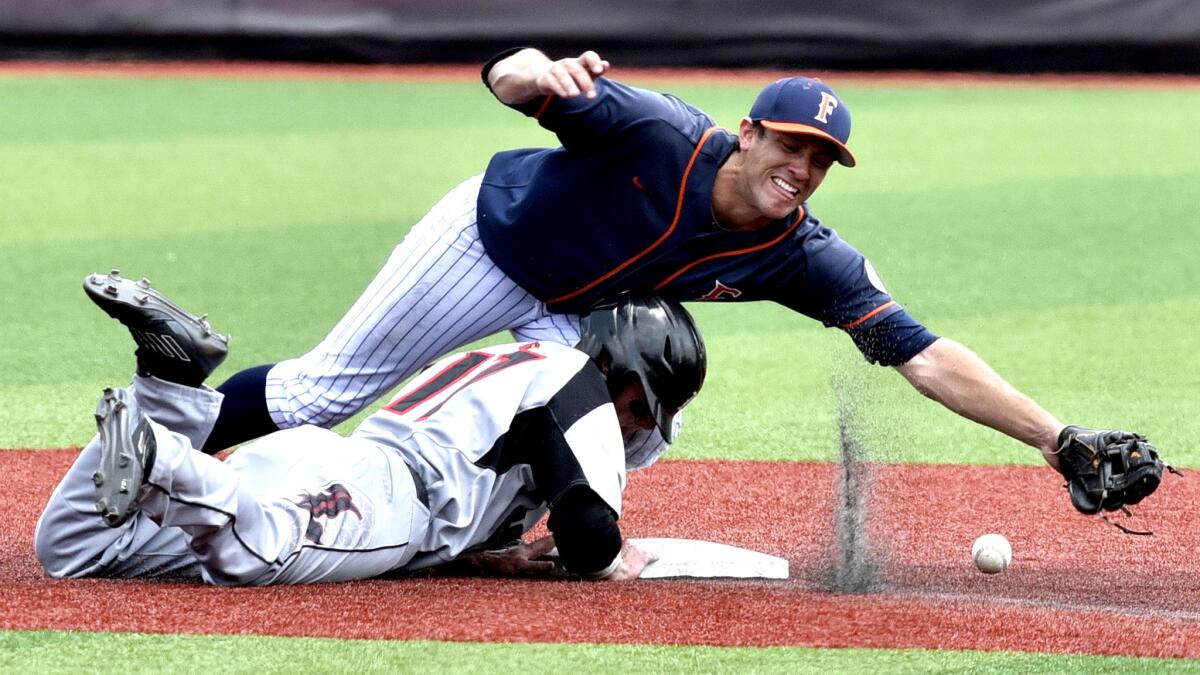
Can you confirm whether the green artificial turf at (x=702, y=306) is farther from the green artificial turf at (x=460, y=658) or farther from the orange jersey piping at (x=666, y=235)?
the orange jersey piping at (x=666, y=235)

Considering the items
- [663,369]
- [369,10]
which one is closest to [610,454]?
[663,369]

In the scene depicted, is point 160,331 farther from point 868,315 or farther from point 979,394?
point 979,394

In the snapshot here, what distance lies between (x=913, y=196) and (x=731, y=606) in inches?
312

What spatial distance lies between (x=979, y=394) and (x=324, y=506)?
176cm

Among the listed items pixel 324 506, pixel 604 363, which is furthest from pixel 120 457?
pixel 604 363

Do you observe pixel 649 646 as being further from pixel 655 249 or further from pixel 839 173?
pixel 839 173

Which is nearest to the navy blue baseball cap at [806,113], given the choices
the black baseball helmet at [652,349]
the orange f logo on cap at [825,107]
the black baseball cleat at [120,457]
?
the orange f logo on cap at [825,107]

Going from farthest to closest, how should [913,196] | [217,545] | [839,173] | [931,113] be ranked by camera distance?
[931,113] → [839,173] → [913,196] → [217,545]

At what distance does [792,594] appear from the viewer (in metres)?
4.19

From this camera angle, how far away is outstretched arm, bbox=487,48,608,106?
14.3 feet

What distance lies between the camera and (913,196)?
11.6 m

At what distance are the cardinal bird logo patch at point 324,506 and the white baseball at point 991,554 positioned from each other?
→ 1571mm

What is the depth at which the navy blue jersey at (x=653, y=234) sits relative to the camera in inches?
185

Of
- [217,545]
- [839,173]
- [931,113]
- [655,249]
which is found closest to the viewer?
[217,545]
